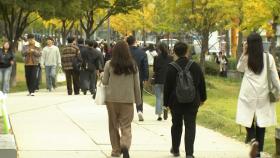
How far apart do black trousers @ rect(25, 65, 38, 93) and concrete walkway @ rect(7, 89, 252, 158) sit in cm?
364

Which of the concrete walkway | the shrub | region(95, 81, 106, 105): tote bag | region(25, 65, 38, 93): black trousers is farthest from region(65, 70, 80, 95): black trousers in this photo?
Answer: the shrub

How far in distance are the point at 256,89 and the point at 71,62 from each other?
12534 millimetres

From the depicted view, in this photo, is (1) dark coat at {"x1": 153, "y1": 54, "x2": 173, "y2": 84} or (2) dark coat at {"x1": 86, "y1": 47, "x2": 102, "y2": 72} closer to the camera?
(1) dark coat at {"x1": 153, "y1": 54, "x2": 173, "y2": 84}

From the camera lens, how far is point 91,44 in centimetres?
2131

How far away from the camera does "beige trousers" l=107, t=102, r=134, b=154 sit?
9.44 m

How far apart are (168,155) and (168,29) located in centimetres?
2048

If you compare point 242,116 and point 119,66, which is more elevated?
point 119,66

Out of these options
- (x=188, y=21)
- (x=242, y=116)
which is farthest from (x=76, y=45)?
(x=242, y=116)

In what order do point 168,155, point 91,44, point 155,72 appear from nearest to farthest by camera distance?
point 168,155 → point 155,72 → point 91,44

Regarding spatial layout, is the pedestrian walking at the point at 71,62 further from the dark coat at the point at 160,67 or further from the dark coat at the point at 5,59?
the dark coat at the point at 160,67

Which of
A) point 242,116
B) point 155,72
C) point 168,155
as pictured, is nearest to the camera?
point 242,116

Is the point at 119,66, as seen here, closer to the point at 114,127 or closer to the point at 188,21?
the point at 114,127

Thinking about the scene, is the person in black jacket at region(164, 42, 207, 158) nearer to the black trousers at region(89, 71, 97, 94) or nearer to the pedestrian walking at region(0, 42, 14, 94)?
the pedestrian walking at region(0, 42, 14, 94)

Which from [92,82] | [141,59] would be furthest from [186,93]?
[92,82]
